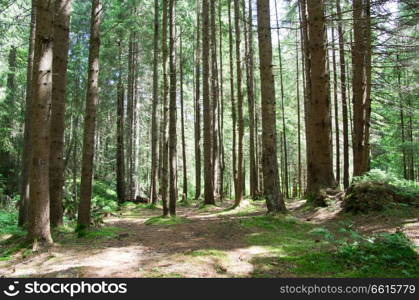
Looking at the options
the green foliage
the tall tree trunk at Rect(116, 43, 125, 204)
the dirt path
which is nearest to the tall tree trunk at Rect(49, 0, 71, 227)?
the dirt path

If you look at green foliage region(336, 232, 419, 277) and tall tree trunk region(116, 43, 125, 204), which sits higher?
tall tree trunk region(116, 43, 125, 204)

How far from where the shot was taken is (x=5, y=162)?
2247 centimetres

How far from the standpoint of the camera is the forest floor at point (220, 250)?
183 inches

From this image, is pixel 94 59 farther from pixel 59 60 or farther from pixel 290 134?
pixel 290 134

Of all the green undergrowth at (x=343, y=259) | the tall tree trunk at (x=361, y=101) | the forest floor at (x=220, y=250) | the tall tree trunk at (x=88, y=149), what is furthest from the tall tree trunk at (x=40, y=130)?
the tall tree trunk at (x=361, y=101)

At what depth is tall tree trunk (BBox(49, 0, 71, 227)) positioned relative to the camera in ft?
27.4

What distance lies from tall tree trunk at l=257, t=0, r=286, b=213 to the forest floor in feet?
2.18

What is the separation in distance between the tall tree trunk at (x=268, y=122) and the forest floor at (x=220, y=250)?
67 cm

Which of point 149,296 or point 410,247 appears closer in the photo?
point 149,296

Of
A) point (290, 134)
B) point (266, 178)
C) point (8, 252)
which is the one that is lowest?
point (8, 252)

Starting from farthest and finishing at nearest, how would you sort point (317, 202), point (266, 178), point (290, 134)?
point (290, 134)
point (317, 202)
point (266, 178)

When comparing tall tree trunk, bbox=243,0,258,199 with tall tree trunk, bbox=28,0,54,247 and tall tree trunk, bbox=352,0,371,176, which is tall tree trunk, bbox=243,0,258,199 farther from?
tall tree trunk, bbox=28,0,54,247

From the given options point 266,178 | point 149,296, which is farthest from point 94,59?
point 149,296

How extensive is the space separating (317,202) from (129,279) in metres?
7.72
